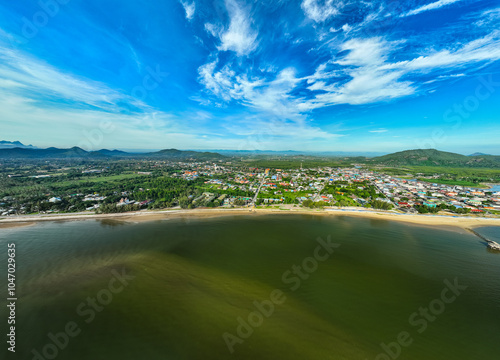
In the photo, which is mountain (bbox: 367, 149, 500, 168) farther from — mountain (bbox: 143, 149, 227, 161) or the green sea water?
mountain (bbox: 143, 149, 227, 161)

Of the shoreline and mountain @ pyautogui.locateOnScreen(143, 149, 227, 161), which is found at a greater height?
mountain @ pyautogui.locateOnScreen(143, 149, 227, 161)

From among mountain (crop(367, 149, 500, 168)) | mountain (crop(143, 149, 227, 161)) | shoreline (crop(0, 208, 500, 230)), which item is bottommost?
shoreline (crop(0, 208, 500, 230))

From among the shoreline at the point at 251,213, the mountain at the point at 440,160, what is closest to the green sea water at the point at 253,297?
the shoreline at the point at 251,213

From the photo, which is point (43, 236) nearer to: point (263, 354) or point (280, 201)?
point (263, 354)

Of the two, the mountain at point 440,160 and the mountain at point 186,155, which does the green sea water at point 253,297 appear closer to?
the mountain at point 440,160

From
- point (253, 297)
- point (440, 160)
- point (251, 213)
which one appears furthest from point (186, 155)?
point (440, 160)

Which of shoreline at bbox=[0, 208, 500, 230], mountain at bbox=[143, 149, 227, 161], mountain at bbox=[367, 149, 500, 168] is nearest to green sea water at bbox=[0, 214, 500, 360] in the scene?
shoreline at bbox=[0, 208, 500, 230]
